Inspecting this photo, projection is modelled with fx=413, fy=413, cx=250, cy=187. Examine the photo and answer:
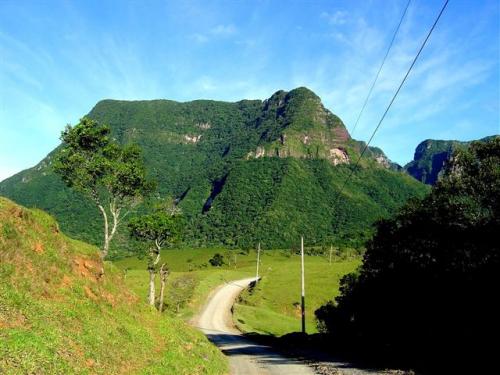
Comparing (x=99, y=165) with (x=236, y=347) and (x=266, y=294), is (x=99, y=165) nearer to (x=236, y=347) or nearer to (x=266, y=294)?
(x=236, y=347)

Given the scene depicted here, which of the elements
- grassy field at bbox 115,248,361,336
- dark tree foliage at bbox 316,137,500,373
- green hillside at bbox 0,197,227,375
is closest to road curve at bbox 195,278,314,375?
grassy field at bbox 115,248,361,336

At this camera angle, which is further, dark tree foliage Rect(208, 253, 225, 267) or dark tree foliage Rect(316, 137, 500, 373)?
dark tree foliage Rect(208, 253, 225, 267)

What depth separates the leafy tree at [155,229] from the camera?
52.9 meters

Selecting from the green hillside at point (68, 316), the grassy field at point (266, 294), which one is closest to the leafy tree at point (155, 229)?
the grassy field at point (266, 294)

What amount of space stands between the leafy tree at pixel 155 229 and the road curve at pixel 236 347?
11.3m

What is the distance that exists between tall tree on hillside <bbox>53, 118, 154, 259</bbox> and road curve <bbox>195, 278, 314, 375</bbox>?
52.2 ft

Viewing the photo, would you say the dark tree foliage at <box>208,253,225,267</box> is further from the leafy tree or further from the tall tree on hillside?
the tall tree on hillside

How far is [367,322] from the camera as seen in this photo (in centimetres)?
4328

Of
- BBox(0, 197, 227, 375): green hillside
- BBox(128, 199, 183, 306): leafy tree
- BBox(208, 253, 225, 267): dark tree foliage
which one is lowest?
BBox(0, 197, 227, 375): green hillside

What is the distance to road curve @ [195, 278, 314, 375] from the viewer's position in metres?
29.8

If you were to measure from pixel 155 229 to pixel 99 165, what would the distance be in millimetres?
16135

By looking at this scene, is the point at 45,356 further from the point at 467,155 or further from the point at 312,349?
the point at 312,349

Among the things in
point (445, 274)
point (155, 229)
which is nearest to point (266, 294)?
point (155, 229)

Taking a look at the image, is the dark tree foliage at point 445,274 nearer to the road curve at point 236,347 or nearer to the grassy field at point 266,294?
the road curve at point 236,347
